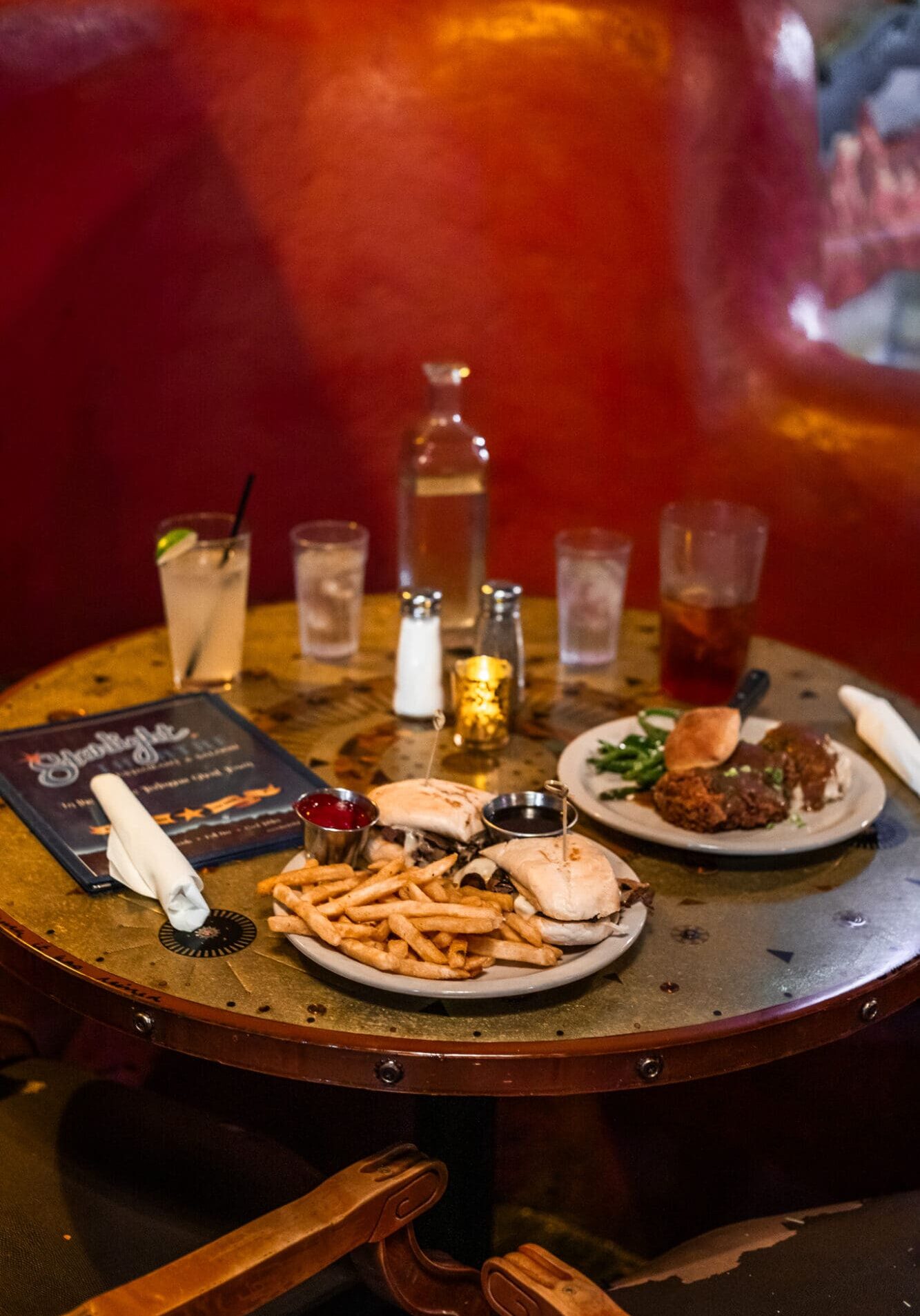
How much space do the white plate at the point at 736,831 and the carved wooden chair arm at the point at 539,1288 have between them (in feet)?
1.51

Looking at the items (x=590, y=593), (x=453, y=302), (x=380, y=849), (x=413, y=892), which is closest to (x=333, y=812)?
(x=380, y=849)

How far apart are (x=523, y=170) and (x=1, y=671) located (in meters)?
1.69

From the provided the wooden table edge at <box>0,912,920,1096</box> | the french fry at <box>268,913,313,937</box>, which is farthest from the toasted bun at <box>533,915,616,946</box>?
the french fry at <box>268,913,313,937</box>

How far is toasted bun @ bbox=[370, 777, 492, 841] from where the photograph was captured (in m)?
1.33

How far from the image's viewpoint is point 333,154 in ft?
10.0

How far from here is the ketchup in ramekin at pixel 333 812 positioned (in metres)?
1.31

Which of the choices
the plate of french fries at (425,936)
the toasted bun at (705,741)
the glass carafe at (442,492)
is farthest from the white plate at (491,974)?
the glass carafe at (442,492)

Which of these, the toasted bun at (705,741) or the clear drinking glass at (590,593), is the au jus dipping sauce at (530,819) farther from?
the clear drinking glass at (590,593)

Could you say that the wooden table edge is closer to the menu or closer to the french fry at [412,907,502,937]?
the french fry at [412,907,502,937]

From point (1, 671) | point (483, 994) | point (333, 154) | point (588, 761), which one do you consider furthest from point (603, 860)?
point (333, 154)

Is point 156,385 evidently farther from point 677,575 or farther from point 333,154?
point 677,575

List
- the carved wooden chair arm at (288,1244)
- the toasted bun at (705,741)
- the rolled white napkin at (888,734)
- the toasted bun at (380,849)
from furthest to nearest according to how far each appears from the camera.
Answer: the rolled white napkin at (888,734)
the toasted bun at (705,741)
the toasted bun at (380,849)
the carved wooden chair arm at (288,1244)

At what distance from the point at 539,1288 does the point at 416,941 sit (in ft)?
0.96

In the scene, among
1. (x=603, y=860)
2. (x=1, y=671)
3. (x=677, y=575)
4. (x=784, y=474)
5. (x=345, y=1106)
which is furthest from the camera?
(x=784, y=474)
